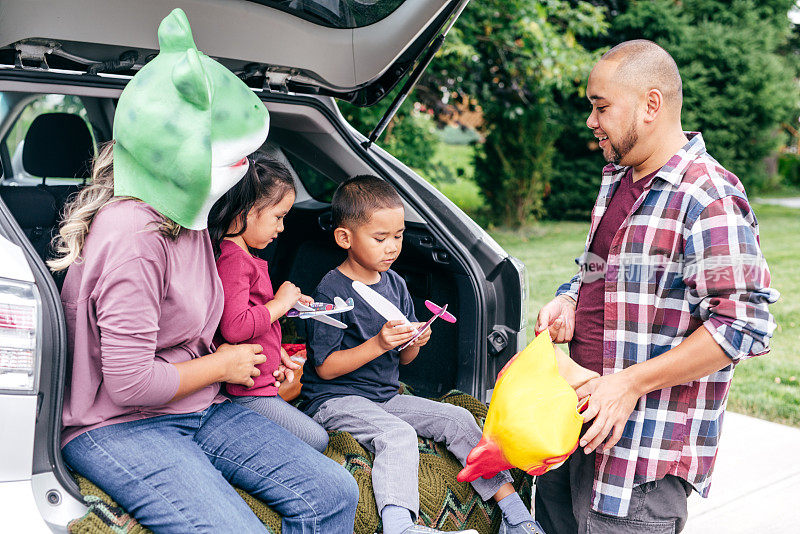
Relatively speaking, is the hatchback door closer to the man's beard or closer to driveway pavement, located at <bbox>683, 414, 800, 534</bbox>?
the man's beard

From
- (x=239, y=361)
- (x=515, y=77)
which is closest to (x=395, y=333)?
(x=239, y=361)

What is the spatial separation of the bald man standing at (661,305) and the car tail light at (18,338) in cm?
129

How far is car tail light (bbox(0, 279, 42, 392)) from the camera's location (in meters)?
1.59

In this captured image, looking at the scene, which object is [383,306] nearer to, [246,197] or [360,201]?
[360,201]

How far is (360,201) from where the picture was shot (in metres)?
2.56

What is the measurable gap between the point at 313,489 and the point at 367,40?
1544 mm

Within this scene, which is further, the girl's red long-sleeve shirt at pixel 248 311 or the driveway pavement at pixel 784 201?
the driveway pavement at pixel 784 201

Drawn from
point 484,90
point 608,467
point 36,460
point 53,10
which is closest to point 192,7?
point 53,10

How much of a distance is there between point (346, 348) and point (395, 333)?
0.89 feet

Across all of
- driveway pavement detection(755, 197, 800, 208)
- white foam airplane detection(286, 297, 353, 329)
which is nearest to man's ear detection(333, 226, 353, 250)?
white foam airplane detection(286, 297, 353, 329)

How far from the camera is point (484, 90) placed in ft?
29.2

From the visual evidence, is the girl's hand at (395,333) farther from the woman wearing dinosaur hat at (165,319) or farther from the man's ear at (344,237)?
the woman wearing dinosaur hat at (165,319)

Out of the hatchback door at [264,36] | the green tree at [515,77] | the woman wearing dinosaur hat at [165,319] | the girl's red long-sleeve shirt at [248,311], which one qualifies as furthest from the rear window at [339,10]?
the green tree at [515,77]

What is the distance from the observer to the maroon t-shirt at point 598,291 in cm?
211
